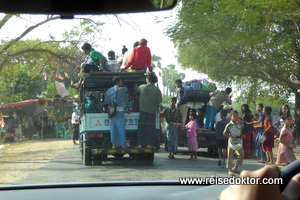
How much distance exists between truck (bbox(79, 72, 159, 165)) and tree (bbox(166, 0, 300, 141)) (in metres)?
5.51

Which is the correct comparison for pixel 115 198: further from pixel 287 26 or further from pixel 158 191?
pixel 287 26

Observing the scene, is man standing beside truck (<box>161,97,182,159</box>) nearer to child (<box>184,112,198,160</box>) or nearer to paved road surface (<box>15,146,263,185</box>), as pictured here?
child (<box>184,112,198,160</box>)

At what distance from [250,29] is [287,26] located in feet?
7.42

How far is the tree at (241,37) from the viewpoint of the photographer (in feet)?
46.6

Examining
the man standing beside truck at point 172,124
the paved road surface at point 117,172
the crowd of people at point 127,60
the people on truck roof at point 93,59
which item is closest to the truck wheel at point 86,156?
the paved road surface at point 117,172

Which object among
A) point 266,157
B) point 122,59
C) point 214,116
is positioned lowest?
point 266,157

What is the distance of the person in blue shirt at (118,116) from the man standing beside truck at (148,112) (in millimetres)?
435

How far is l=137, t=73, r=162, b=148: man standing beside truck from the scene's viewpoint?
33.2ft

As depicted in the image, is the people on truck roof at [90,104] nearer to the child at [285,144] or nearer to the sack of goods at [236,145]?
the sack of goods at [236,145]

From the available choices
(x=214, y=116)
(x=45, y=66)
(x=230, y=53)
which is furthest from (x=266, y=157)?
(x=45, y=66)

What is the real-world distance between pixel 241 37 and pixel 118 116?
7262 millimetres

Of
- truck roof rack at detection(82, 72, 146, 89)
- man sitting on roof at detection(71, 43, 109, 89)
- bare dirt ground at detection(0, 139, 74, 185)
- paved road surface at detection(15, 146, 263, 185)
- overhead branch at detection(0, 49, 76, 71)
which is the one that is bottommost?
bare dirt ground at detection(0, 139, 74, 185)

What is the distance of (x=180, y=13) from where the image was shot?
16.4 m

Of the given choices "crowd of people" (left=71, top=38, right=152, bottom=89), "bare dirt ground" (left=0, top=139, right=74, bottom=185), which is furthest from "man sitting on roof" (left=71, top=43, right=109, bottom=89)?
"bare dirt ground" (left=0, top=139, right=74, bottom=185)
